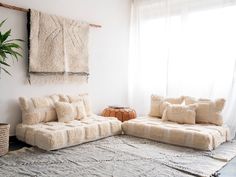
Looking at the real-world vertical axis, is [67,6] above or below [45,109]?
above

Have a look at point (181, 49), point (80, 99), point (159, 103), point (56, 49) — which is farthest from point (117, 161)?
point (181, 49)

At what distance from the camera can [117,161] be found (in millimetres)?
2854

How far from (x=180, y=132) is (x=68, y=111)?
5.19ft

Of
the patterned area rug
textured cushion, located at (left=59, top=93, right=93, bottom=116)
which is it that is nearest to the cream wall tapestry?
textured cushion, located at (left=59, top=93, right=93, bottom=116)

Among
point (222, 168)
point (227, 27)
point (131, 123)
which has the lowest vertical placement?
point (222, 168)

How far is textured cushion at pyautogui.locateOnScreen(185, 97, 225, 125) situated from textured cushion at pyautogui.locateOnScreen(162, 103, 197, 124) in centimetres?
10

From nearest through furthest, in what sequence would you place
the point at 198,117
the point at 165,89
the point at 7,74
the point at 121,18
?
the point at 7,74, the point at 198,117, the point at 165,89, the point at 121,18

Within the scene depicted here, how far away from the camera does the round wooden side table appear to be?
4406mm

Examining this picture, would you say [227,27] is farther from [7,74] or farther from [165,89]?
[7,74]

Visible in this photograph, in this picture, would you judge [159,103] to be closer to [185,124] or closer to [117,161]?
[185,124]

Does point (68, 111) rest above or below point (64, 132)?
above

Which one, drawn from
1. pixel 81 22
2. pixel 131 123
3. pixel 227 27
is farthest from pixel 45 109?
pixel 227 27

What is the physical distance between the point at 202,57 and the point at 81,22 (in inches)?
82.3

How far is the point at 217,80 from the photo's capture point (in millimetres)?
4164
